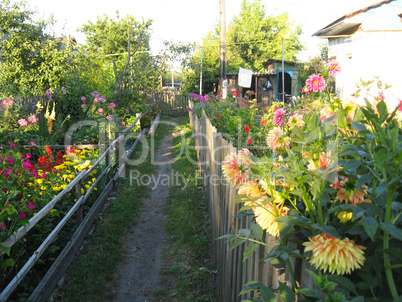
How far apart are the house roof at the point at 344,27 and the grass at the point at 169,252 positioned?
716cm

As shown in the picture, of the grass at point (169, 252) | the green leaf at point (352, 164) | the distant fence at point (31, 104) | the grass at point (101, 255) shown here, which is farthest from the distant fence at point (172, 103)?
the green leaf at point (352, 164)

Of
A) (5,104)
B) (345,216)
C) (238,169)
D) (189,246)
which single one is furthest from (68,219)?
(5,104)

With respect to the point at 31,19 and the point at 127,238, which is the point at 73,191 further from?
the point at 31,19

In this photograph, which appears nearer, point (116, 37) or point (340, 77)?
point (340, 77)

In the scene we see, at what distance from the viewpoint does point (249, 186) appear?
1359 millimetres

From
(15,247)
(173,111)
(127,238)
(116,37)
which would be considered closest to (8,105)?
(127,238)

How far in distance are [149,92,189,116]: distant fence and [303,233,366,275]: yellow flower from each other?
21.7 metres

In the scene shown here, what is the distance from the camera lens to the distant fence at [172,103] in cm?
2272

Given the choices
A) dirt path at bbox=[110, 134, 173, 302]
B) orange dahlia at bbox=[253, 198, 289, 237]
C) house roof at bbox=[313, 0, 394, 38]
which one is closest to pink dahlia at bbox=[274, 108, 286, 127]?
orange dahlia at bbox=[253, 198, 289, 237]

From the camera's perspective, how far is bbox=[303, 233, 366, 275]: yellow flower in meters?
0.91

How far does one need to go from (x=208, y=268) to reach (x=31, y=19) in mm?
13334

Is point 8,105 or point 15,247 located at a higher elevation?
point 8,105

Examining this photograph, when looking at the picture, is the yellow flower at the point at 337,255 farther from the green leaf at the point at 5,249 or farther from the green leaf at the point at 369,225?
the green leaf at the point at 5,249

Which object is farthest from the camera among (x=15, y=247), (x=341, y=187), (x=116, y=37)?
(x=116, y=37)
